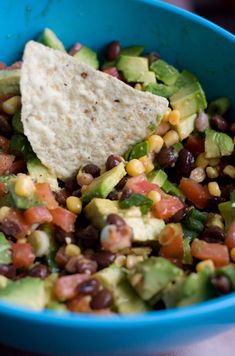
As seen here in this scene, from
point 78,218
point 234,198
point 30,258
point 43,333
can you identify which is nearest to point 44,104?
point 78,218

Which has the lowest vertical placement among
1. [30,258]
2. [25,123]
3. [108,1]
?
[30,258]

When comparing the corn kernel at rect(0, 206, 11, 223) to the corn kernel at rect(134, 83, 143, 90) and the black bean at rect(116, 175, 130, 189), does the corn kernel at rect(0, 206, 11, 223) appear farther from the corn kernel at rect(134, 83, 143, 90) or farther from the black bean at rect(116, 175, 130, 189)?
the corn kernel at rect(134, 83, 143, 90)

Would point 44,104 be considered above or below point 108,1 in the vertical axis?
below

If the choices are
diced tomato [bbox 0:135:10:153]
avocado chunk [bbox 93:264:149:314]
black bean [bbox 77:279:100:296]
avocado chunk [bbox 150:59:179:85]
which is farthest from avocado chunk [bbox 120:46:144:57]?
black bean [bbox 77:279:100:296]

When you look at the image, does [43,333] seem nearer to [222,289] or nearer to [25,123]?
[222,289]

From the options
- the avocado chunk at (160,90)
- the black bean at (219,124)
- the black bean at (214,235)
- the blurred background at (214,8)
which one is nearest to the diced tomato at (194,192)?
the black bean at (214,235)

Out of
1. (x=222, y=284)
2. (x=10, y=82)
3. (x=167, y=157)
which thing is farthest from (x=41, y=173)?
(x=222, y=284)

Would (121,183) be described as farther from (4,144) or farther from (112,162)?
(4,144)
